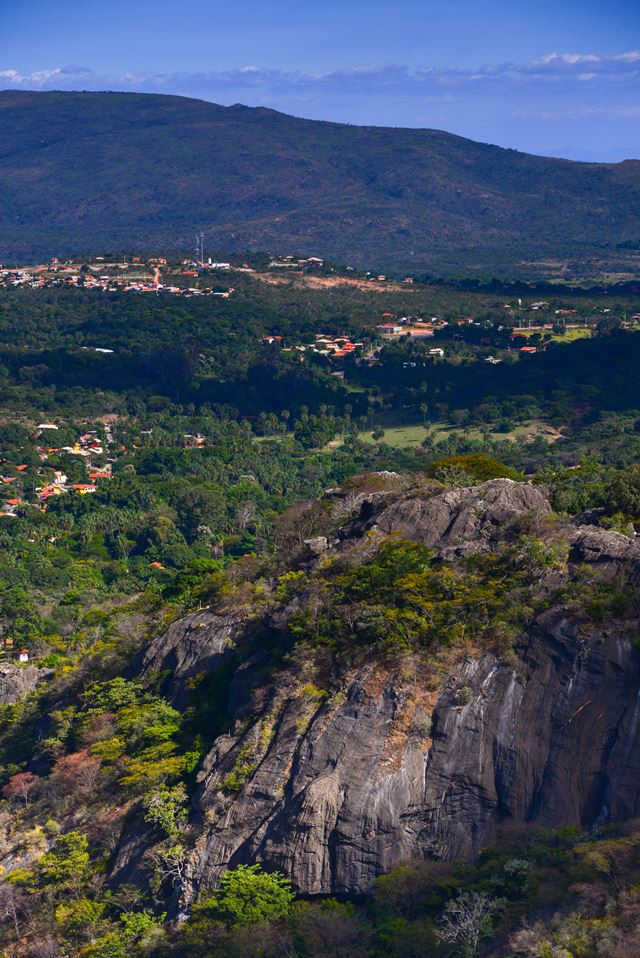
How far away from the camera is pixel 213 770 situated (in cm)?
2511

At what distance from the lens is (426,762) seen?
2327 centimetres

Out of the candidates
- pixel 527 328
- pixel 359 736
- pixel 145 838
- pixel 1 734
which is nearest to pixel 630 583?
pixel 359 736

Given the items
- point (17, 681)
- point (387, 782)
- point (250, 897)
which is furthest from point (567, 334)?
point (250, 897)

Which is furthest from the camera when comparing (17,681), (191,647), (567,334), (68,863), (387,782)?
(567,334)

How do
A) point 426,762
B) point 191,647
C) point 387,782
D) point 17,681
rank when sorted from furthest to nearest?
point 17,681
point 191,647
point 426,762
point 387,782

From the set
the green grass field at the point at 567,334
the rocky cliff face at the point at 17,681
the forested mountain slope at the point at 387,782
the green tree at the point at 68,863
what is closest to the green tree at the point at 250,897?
the forested mountain slope at the point at 387,782

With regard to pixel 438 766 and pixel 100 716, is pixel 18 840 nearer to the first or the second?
pixel 100 716

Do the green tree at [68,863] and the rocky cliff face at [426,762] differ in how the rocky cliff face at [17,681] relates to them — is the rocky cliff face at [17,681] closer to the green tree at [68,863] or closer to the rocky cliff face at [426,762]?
the green tree at [68,863]

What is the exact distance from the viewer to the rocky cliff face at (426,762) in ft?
74.0

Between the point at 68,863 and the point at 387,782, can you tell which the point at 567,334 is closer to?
the point at 68,863

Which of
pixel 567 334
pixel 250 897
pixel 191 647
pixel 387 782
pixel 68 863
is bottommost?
pixel 68 863

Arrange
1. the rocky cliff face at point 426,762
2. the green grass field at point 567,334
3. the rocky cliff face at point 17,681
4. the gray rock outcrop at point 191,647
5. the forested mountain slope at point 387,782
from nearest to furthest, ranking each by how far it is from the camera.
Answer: the forested mountain slope at point 387,782
the rocky cliff face at point 426,762
the gray rock outcrop at point 191,647
the rocky cliff face at point 17,681
the green grass field at point 567,334

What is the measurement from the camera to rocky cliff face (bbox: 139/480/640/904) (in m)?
22.6

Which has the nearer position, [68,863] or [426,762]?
[426,762]
